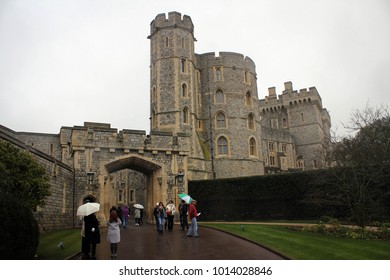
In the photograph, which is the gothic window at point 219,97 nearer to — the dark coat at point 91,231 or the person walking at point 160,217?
the person walking at point 160,217

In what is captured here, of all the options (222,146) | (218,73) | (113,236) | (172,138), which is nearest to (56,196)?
(172,138)

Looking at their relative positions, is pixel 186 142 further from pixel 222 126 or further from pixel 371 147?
pixel 222 126

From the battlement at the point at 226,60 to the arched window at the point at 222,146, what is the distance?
22.4 ft

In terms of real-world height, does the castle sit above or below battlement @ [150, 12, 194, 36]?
below

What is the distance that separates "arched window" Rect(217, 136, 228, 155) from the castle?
0.09 meters

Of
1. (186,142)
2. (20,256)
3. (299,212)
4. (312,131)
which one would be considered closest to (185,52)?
(186,142)

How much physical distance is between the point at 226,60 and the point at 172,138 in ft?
53.5

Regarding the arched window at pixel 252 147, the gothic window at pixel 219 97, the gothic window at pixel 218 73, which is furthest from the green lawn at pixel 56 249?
the gothic window at pixel 218 73

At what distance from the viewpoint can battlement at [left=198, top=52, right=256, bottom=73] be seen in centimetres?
3566

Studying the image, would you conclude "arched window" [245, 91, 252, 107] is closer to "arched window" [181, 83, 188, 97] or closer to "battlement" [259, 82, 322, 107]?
"arched window" [181, 83, 188, 97]

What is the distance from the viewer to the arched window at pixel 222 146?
1339 inches

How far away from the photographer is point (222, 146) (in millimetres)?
34219

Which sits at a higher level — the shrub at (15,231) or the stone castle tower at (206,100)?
the stone castle tower at (206,100)

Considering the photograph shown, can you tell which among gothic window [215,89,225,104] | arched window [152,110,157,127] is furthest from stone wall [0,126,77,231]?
gothic window [215,89,225,104]
